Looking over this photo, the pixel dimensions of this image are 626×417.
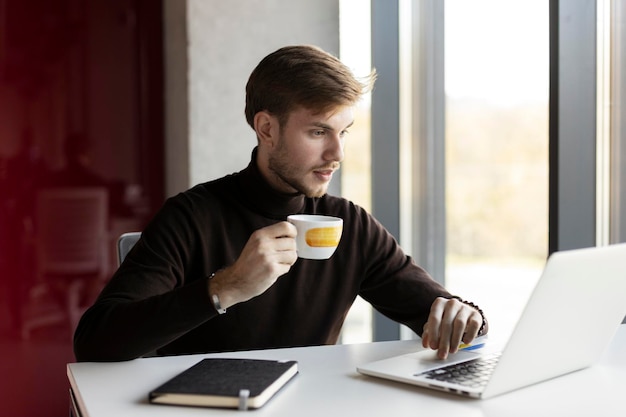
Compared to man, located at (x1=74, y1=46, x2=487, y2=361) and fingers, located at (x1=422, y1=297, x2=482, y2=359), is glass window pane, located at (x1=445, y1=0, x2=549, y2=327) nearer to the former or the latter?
man, located at (x1=74, y1=46, x2=487, y2=361)

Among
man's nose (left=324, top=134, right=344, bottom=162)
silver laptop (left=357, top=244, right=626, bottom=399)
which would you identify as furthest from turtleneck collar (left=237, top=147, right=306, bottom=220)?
Answer: silver laptop (left=357, top=244, right=626, bottom=399)

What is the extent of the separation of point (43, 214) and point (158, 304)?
6.12 feet

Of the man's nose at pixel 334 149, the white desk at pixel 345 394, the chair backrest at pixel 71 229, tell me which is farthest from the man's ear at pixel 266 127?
the chair backrest at pixel 71 229

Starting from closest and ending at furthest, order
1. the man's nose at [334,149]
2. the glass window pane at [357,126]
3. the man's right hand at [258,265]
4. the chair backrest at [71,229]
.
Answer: the man's right hand at [258,265] → the man's nose at [334,149] → the chair backrest at [71,229] → the glass window pane at [357,126]

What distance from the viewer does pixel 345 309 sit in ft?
6.39

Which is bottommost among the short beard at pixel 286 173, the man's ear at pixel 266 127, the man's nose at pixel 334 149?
the short beard at pixel 286 173

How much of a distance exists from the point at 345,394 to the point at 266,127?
2.95ft

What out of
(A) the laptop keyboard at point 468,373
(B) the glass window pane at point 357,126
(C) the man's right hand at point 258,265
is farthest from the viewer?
(B) the glass window pane at point 357,126

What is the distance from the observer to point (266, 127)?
1.93 metres

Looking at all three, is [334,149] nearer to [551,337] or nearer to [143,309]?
[143,309]

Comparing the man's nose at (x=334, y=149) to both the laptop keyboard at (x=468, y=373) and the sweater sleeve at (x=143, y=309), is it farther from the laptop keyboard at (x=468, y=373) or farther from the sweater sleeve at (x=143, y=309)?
the laptop keyboard at (x=468, y=373)

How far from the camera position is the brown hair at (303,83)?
1813 millimetres

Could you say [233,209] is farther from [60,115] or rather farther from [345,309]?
[60,115]

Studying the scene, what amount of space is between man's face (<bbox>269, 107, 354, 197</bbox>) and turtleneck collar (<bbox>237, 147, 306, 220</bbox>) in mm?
48
